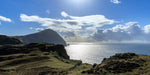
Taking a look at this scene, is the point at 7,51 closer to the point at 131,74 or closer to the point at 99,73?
the point at 99,73

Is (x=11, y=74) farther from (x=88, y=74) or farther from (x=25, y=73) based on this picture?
(x=88, y=74)

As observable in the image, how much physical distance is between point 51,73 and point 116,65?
22022mm

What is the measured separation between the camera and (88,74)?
30.2 meters

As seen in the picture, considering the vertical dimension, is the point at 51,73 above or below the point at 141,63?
below

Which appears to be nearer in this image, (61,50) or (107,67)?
(107,67)

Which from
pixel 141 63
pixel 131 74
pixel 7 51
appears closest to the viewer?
pixel 131 74

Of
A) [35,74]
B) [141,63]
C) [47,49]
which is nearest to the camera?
[141,63]

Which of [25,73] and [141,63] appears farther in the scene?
[25,73]

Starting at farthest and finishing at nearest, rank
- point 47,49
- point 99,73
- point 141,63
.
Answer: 1. point 47,49
2. point 141,63
3. point 99,73

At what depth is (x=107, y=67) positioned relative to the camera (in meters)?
31.8

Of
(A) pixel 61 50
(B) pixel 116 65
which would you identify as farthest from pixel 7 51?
(B) pixel 116 65

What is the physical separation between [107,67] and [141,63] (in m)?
10.3

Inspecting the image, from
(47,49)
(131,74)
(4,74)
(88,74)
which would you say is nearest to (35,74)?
(4,74)

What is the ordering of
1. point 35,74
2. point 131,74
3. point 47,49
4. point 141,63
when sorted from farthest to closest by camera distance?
point 47,49 → point 35,74 → point 141,63 → point 131,74
